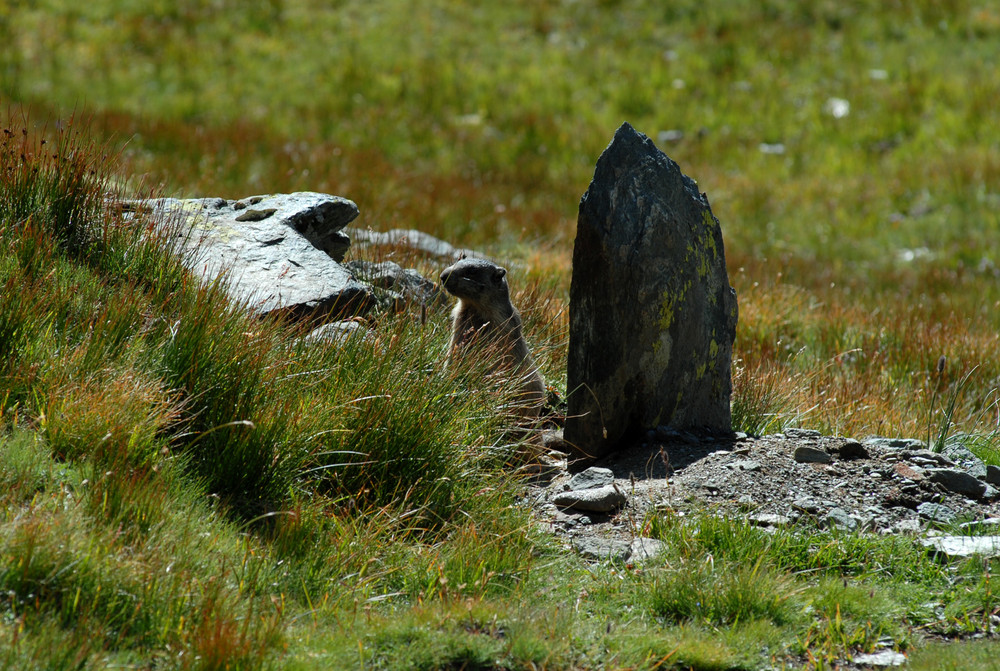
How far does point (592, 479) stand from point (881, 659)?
2084 mm

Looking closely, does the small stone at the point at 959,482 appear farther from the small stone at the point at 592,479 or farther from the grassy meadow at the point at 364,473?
the small stone at the point at 592,479

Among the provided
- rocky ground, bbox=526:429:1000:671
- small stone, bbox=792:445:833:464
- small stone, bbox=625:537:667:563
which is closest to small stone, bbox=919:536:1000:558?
rocky ground, bbox=526:429:1000:671

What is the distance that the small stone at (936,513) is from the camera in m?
5.22

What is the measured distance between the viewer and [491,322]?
21.2 ft

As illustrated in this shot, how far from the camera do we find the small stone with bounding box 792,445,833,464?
580 centimetres

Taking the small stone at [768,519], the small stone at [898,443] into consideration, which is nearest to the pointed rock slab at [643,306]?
the small stone at [898,443]

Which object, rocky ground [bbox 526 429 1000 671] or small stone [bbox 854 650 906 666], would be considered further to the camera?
rocky ground [bbox 526 429 1000 671]

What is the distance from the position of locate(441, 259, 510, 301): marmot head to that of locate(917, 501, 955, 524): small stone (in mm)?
3088

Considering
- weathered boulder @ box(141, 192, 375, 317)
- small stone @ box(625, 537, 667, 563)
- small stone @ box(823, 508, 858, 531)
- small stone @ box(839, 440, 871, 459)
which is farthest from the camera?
weathered boulder @ box(141, 192, 375, 317)

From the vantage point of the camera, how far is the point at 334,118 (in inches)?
798

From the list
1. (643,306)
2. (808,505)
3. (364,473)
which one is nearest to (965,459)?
(808,505)

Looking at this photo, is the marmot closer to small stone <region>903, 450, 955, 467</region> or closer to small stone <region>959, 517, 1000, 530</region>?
small stone <region>903, 450, 955, 467</region>

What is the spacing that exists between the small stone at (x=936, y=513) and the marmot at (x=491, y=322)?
2507 mm

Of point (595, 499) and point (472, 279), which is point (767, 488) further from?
point (472, 279)
